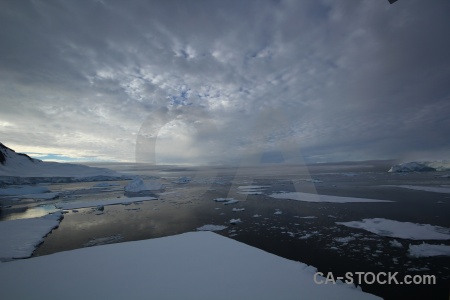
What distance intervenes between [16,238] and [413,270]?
517 inches

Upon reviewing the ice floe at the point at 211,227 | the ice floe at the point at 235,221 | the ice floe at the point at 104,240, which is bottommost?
the ice floe at the point at 104,240

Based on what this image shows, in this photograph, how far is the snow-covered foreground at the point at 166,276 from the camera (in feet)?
12.3

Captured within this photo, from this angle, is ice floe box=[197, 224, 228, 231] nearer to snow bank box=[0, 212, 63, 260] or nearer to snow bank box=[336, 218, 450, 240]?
snow bank box=[336, 218, 450, 240]

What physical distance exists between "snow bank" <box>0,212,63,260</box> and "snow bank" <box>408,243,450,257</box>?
1181cm

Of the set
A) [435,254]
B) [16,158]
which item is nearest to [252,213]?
[435,254]

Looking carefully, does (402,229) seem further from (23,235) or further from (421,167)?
(421,167)

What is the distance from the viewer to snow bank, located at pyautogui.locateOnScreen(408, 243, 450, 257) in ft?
20.3

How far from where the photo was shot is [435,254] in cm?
617

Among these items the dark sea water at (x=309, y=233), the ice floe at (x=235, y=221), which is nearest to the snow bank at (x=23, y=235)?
the dark sea water at (x=309, y=233)

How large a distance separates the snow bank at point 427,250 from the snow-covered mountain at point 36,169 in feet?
170

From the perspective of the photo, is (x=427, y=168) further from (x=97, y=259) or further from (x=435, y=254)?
(x=97, y=259)

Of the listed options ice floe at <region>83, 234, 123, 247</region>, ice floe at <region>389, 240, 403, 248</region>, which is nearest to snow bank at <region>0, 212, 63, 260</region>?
ice floe at <region>83, 234, 123, 247</region>

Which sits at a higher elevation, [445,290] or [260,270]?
[260,270]

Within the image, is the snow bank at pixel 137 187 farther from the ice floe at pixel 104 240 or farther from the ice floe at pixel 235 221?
the ice floe at pixel 104 240
